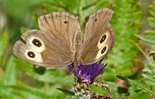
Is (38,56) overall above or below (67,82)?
below

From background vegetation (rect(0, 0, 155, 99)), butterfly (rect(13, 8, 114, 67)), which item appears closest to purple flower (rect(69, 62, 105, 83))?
butterfly (rect(13, 8, 114, 67))

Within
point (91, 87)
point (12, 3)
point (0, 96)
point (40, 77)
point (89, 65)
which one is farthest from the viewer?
point (12, 3)

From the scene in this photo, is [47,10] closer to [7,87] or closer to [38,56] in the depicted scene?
[7,87]

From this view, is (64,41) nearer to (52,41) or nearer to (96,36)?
(52,41)

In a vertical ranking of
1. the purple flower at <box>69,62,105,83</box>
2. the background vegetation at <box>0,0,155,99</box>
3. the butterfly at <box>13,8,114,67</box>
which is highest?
the background vegetation at <box>0,0,155,99</box>

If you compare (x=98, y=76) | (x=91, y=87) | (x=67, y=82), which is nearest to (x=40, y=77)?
(x=67, y=82)

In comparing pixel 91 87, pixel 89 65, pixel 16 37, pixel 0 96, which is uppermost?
pixel 16 37

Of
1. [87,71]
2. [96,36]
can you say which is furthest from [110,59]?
[96,36]

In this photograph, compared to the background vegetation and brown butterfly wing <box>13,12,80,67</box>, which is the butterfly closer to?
brown butterfly wing <box>13,12,80,67</box>
